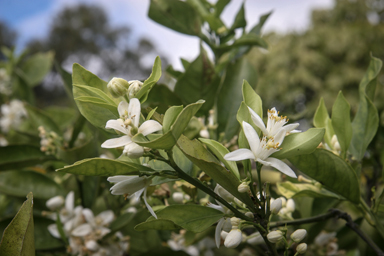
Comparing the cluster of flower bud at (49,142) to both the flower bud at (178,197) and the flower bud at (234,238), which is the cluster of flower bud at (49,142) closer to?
the flower bud at (178,197)

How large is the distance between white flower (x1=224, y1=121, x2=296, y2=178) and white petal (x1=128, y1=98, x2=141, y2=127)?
19 cm

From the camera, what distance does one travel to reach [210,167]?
59 centimetres

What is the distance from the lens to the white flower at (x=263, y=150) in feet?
2.03

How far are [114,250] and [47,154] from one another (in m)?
0.43

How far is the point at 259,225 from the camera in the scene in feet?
2.10

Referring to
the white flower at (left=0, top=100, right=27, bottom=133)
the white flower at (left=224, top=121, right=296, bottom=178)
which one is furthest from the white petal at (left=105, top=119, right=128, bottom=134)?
the white flower at (left=0, top=100, right=27, bottom=133)

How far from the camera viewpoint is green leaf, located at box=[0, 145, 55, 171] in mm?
1146

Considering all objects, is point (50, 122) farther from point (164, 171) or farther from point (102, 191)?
point (164, 171)

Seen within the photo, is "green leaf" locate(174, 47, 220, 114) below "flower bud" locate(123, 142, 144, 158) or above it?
below

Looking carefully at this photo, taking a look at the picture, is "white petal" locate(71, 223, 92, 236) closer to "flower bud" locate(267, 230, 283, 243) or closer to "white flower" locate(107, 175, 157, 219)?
"white flower" locate(107, 175, 157, 219)

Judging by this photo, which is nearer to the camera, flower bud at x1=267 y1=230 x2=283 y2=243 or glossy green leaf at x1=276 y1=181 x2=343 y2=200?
flower bud at x1=267 y1=230 x2=283 y2=243

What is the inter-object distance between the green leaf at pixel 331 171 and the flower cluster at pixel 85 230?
0.68 meters

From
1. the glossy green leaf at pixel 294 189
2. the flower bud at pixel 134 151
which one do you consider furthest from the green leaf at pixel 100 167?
the glossy green leaf at pixel 294 189

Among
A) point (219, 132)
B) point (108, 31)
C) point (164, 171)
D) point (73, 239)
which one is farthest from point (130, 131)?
point (108, 31)
